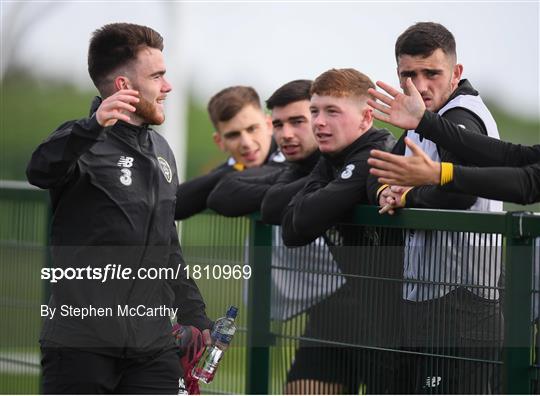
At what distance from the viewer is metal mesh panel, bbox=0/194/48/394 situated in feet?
25.5

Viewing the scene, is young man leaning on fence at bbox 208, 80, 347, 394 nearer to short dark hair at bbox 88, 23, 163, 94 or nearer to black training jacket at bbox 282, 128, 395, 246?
black training jacket at bbox 282, 128, 395, 246

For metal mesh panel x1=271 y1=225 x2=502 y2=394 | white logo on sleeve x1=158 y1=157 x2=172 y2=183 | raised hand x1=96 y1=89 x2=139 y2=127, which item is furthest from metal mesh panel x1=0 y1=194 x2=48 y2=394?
raised hand x1=96 y1=89 x2=139 y2=127

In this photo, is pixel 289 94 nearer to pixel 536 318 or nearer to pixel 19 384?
pixel 536 318

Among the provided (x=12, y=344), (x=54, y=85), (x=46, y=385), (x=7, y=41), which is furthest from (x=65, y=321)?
(x=54, y=85)

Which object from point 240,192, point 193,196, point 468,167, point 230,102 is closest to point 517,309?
point 468,167

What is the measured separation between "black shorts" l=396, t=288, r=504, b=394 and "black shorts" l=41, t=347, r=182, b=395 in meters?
1.05

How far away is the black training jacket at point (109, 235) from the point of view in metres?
4.62

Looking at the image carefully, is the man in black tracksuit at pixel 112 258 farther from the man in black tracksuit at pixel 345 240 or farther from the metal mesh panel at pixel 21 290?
the metal mesh panel at pixel 21 290

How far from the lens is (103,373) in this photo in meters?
4.65

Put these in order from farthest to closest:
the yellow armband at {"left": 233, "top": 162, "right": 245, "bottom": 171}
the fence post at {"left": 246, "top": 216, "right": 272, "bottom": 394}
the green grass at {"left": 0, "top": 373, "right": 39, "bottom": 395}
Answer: the green grass at {"left": 0, "top": 373, "right": 39, "bottom": 395}, the yellow armband at {"left": 233, "top": 162, "right": 245, "bottom": 171}, the fence post at {"left": 246, "top": 216, "right": 272, "bottom": 394}

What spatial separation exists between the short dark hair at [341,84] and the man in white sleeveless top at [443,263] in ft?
1.59

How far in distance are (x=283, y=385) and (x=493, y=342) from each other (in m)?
1.49

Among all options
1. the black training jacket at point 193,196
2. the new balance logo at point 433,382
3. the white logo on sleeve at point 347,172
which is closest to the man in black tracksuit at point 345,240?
the white logo on sleeve at point 347,172

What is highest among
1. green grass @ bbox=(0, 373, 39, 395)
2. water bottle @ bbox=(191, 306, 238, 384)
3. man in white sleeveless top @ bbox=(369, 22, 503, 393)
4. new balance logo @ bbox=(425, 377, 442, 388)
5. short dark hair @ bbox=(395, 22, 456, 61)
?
short dark hair @ bbox=(395, 22, 456, 61)
